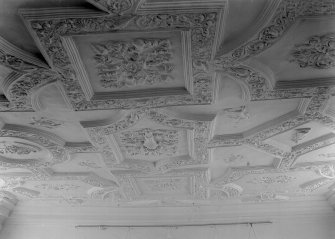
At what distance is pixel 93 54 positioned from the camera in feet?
10.9

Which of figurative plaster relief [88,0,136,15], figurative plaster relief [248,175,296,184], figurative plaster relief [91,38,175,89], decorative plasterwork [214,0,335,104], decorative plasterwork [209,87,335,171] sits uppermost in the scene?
figurative plaster relief [248,175,296,184]

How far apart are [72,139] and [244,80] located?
3.08 metres

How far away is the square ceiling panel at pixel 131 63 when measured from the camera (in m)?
3.09

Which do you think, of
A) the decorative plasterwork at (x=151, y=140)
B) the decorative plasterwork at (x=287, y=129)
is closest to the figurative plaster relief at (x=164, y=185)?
the decorative plasterwork at (x=151, y=140)

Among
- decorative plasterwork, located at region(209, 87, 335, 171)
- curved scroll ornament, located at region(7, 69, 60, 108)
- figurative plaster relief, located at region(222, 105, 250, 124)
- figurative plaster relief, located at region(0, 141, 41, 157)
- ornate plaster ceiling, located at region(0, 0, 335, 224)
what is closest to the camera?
ornate plaster ceiling, located at region(0, 0, 335, 224)

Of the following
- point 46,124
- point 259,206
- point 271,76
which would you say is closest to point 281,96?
point 271,76

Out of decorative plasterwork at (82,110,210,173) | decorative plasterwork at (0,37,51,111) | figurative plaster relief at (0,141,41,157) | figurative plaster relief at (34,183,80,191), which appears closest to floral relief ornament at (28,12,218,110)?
decorative plasterwork at (0,37,51,111)

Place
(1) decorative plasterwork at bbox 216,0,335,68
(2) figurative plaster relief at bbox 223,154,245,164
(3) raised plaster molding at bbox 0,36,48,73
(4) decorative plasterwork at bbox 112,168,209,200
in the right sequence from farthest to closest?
(4) decorative plasterwork at bbox 112,168,209,200
(2) figurative plaster relief at bbox 223,154,245,164
(3) raised plaster molding at bbox 0,36,48,73
(1) decorative plasterwork at bbox 216,0,335,68

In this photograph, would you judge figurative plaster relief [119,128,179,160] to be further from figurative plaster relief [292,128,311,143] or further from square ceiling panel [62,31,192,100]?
figurative plaster relief [292,128,311,143]

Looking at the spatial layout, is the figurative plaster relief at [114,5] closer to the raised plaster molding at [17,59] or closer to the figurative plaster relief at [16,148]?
the raised plaster molding at [17,59]

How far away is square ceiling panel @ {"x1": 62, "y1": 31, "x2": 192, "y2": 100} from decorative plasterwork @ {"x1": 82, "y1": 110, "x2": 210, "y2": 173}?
0.64 meters

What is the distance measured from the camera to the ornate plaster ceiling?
2.84 meters

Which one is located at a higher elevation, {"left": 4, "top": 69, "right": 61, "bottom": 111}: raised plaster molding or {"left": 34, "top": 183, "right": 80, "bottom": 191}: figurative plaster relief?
{"left": 34, "top": 183, "right": 80, "bottom": 191}: figurative plaster relief

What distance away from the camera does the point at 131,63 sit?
11.3ft
